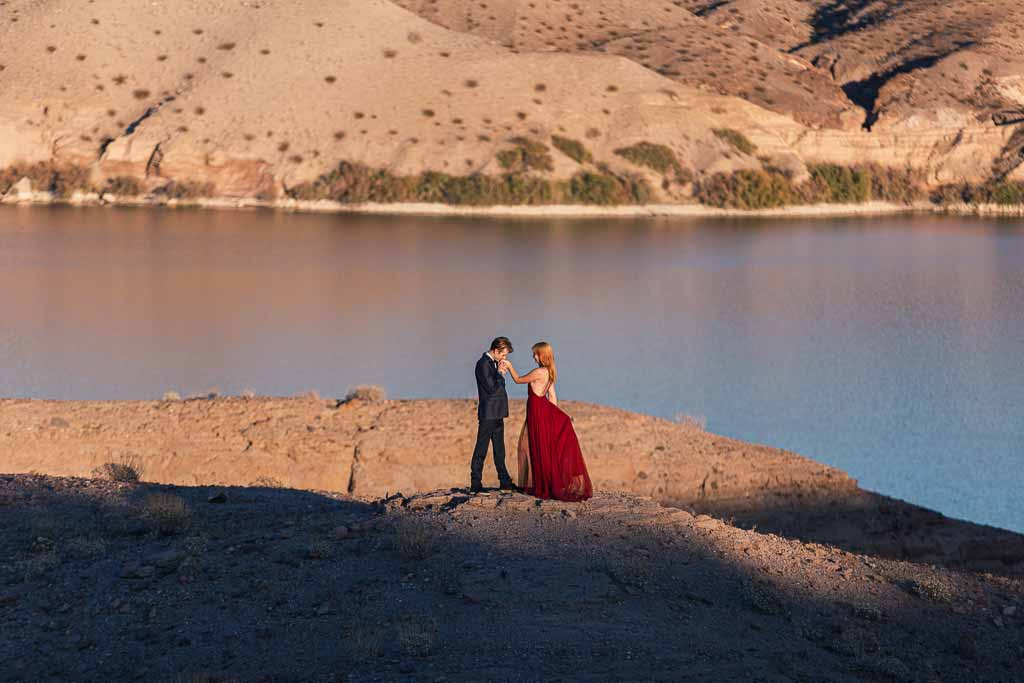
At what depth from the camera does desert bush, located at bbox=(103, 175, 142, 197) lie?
62594 mm

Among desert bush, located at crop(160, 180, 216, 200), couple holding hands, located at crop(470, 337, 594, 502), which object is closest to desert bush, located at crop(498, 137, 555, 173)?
desert bush, located at crop(160, 180, 216, 200)

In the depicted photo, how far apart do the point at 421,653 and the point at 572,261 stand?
116 feet

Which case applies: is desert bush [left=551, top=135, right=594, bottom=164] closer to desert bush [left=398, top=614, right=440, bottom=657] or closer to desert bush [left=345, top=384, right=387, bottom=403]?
desert bush [left=345, top=384, right=387, bottom=403]

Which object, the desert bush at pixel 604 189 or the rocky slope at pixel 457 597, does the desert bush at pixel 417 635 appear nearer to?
the rocky slope at pixel 457 597

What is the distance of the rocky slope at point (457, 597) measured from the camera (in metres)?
8.81

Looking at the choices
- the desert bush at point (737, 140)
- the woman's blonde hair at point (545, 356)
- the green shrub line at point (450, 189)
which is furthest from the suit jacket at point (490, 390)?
the desert bush at point (737, 140)

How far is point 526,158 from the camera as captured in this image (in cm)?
6444

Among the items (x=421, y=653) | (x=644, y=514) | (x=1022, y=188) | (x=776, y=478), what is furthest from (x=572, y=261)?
(x=1022, y=188)

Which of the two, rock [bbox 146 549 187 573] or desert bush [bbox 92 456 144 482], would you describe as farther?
desert bush [bbox 92 456 144 482]

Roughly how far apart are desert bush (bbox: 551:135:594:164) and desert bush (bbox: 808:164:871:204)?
13.9 m

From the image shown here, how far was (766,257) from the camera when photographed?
156 ft

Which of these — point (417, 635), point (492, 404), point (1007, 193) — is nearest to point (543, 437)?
point (492, 404)

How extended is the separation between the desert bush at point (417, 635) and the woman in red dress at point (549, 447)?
3.08 meters

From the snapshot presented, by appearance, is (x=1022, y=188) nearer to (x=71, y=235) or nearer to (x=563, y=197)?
(x=563, y=197)
